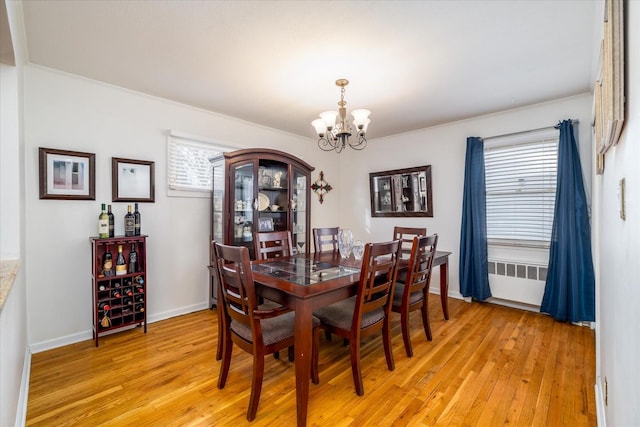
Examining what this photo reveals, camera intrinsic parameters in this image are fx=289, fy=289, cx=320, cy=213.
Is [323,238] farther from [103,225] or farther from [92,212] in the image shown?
[92,212]

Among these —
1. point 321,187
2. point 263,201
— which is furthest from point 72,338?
point 321,187

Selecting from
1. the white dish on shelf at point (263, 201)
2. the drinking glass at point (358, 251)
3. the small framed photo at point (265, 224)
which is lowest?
the drinking glass at point (358, 251)

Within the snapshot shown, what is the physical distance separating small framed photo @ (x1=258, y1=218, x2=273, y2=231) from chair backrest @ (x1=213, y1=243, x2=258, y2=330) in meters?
1.67

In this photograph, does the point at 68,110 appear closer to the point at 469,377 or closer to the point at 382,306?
the point at 382,306

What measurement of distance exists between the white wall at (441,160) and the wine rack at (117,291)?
329cm

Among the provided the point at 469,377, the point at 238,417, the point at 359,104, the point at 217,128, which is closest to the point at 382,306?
the point at 469,377

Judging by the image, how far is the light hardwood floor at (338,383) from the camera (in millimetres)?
1684

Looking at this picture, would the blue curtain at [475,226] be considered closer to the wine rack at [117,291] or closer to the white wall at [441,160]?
the white wall at [441,160]

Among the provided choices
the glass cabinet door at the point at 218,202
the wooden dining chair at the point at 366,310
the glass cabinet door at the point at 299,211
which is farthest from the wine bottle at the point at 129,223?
the wooden dining chair at the point at 366,310

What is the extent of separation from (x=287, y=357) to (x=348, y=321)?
0.71 metres

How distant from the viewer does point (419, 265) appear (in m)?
2.43

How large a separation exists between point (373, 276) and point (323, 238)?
149 centimetres

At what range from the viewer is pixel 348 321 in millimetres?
1996

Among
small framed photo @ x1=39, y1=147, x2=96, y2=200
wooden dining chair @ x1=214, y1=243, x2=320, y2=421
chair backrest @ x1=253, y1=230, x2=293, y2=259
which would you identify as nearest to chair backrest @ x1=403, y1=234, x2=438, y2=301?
wooden dining chair @ x1=214, y1=243, x2=320, y2=421
